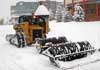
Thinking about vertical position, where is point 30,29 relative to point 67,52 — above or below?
above

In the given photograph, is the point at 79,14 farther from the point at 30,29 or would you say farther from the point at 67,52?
the point at 67,52

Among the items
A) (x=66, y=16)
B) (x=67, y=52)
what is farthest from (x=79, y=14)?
(x=67, y=52)

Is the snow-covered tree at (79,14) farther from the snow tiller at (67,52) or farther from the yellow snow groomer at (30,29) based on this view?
the snow tiller at (67,52)

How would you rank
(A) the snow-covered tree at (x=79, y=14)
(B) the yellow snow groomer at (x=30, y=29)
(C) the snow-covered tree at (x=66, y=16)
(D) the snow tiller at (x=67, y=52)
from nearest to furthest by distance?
(D) the snow tiller at (x=67, y=52) < (B) the yellow snow groomer at (x=30, y=29) < (A) the snow-covered tree at (x=79, y=14) < (C) the snow-covered tree at (x=66, y=16)

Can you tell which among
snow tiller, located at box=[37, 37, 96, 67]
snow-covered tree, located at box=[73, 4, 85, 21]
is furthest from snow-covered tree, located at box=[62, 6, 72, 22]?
snow tiller, located at box=[37, 37, 96, 67]

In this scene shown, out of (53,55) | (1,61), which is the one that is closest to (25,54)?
(1,61)

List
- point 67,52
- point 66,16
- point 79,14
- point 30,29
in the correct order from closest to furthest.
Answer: point 67,52 < point 30,29 < point 79,14 < point 66,16

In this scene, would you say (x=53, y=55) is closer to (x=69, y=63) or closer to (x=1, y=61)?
(x=69, y=63)

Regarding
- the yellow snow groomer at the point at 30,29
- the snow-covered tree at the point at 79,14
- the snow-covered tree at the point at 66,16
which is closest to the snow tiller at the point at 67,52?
the yellow snow groomer at the point at 30,29

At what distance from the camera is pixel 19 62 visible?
32.9 ft

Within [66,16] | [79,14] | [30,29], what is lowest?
[66,16]

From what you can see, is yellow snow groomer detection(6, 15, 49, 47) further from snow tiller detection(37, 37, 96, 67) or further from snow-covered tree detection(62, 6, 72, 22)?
snow-covered tree detection(62, 6, 72, 22)

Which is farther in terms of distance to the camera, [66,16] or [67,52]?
[66,16]

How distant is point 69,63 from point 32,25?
19.7 ft
